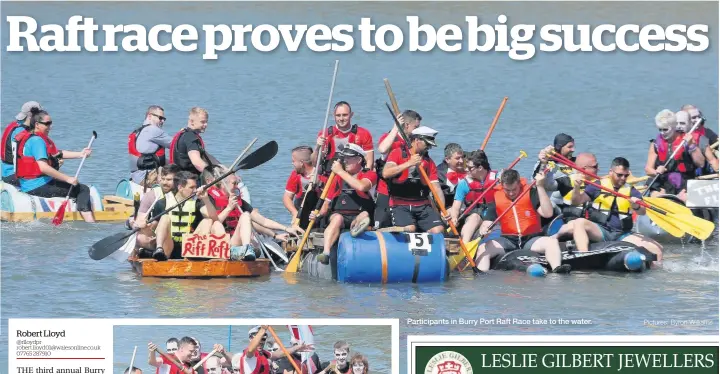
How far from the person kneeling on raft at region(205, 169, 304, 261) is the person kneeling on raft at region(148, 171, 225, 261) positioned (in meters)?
0.16

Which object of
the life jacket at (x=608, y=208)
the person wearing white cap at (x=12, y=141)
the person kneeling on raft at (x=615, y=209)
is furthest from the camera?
the person wearing white cap at (x=12, y=141)

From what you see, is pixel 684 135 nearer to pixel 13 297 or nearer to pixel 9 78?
pixel 13 297

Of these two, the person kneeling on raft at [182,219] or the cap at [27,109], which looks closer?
the person kneeling on raft at [182,219]

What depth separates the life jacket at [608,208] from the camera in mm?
21344

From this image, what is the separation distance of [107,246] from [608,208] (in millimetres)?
5456

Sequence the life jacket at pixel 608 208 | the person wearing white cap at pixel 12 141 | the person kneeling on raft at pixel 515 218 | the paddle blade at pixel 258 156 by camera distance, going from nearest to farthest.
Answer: the person kneeling on raft at pixel 515 218
the paddle blade at pixel 258 156
the life jacket at pixel 608 208
the person wearing white cap at pixel 12 141

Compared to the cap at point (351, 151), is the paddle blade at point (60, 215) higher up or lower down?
lower down

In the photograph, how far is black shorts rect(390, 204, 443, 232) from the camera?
20.4 m

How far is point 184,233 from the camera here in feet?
65.9

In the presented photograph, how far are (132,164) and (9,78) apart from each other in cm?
707

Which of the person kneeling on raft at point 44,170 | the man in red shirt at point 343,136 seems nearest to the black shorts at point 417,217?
the man in red shirt at point 343,136

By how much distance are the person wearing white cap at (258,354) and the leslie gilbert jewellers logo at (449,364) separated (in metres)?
1.14

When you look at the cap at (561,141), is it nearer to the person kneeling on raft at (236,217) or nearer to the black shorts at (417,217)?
the black shorts at (417,217)

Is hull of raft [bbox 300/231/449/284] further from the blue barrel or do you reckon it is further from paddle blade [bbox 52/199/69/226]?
paddle blade [bbox 52/199/69/226]
